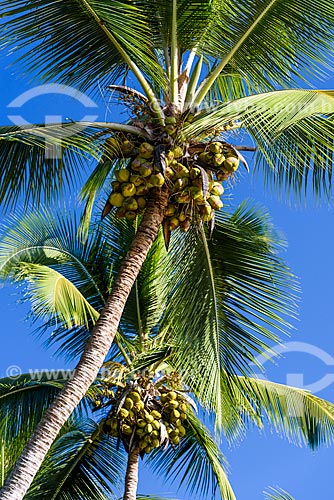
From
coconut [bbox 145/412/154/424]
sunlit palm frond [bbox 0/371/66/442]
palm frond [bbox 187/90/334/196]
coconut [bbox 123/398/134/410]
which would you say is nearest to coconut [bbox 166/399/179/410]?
coconut [bbox 145/412/154/424]

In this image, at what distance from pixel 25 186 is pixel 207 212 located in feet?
5.30

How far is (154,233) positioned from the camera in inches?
241

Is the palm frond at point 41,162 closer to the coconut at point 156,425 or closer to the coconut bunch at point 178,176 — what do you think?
the coconut bunch at point 178,176

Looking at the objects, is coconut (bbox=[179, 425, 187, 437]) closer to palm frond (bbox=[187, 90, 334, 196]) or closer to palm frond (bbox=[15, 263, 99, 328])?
palm frond (bbox=[15, 263, 99, 328])

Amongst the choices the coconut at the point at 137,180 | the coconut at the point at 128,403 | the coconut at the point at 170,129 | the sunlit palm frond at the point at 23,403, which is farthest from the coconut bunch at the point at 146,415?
the coconut at the point at 170,129

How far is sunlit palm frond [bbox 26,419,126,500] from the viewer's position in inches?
362

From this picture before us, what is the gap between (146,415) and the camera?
8391 millimetres

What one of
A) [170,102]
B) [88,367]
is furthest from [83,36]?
[88,367]

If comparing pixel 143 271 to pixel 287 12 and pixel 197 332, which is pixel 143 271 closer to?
pixel 197 332

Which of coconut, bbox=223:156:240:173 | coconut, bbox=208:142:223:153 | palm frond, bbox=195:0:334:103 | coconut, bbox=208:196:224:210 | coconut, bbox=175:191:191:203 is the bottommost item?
coconut, bbox=175:191:191:203

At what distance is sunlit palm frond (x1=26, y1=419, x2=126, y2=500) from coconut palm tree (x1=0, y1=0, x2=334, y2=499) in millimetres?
2805

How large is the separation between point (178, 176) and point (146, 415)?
327cm

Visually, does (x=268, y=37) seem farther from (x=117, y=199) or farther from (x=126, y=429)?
(x=126, y=429)

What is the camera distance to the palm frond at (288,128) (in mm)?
5586
